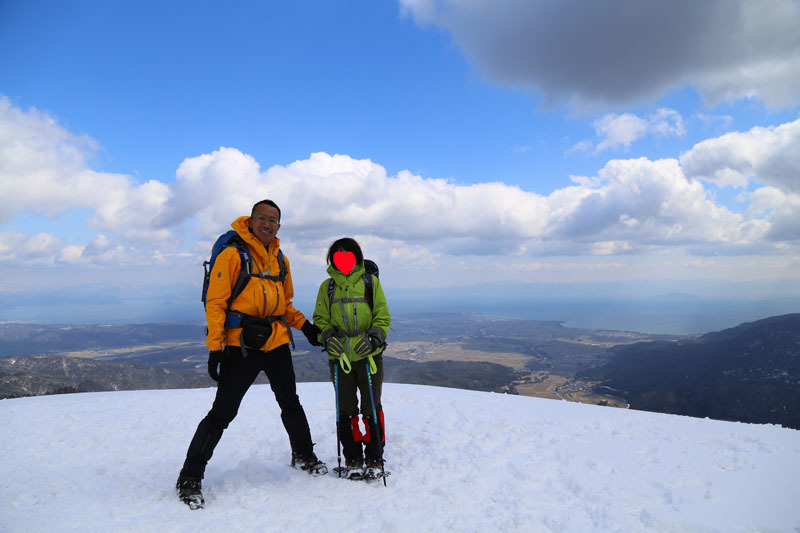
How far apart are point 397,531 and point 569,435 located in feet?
12.1

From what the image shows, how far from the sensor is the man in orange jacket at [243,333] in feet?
12.3

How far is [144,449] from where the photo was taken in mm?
5316

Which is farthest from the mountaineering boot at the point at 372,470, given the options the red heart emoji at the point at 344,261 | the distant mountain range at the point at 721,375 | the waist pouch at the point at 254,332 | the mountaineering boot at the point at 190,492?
the distant mountain range at the point at 721,375

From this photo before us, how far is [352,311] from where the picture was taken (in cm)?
429

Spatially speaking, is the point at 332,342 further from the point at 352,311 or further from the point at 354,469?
the point at 354,469

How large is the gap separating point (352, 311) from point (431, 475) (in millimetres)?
2163

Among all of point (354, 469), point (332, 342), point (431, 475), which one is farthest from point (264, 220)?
point (431, 475)

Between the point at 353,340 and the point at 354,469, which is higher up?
the point at 353,340

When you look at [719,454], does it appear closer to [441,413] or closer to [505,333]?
[441,413]

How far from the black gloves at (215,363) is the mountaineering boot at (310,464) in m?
1.47

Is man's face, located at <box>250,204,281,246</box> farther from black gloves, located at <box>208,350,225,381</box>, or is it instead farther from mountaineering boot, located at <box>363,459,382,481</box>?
mountaineering boot, located at <box>363,459,382,481</box>

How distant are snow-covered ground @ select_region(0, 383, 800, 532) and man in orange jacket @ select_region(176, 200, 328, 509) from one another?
54 centimetres

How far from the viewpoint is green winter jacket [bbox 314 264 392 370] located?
4289 millimetres

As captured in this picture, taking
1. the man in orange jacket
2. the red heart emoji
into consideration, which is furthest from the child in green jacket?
the man in orange jacket
